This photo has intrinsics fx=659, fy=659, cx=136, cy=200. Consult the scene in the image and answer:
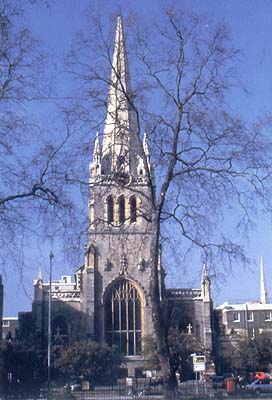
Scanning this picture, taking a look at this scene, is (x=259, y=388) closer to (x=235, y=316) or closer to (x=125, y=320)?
(x=125, y=320)

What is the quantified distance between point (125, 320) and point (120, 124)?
56982 millimetres

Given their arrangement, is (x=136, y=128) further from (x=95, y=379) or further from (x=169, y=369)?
(x=95, y=379)

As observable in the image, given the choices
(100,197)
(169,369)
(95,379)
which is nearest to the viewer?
(169,369)

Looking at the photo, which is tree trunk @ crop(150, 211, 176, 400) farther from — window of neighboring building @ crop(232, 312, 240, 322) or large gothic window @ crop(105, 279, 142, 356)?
window of neighboring building @ crop(232, 312, 240, 322)

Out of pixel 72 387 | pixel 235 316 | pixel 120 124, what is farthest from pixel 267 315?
pixel 120 124

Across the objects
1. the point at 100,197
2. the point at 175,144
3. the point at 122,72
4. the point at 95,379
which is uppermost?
the point at 122,72

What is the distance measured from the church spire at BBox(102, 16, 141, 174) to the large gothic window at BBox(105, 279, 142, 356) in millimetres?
55704

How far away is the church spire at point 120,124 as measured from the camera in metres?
14.4

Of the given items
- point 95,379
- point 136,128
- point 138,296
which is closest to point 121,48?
point 136,128

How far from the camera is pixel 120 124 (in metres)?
14.4

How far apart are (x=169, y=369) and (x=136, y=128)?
5.31 m

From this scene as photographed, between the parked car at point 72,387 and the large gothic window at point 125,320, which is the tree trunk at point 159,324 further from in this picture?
the large gothic window at point 125,320

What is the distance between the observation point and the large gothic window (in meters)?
69.2

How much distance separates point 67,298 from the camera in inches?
2820
